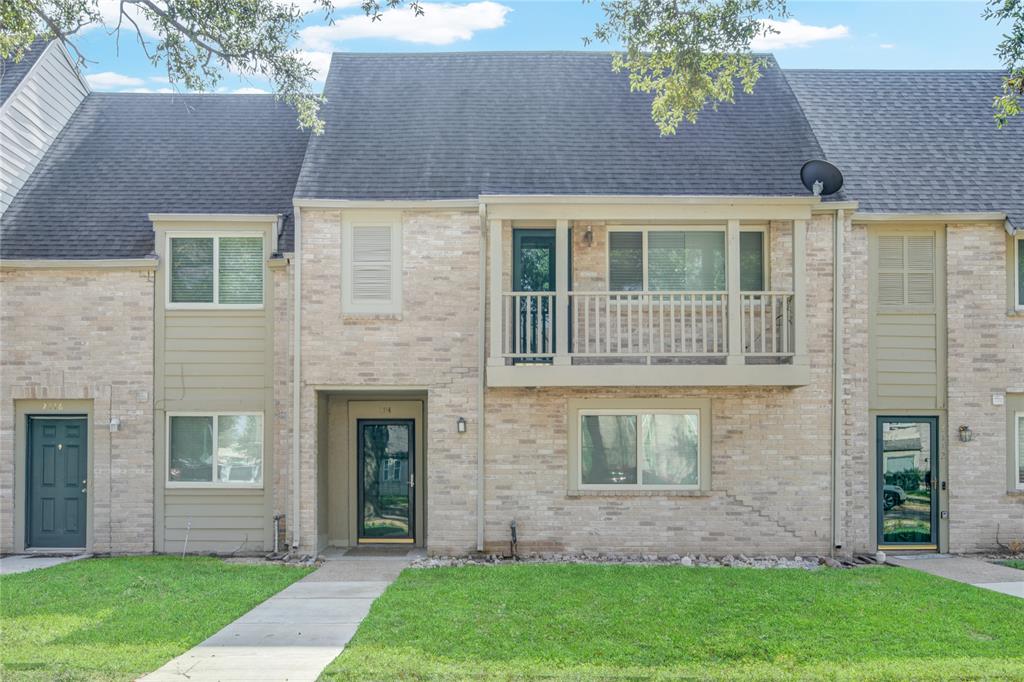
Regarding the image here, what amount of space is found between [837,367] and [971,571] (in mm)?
3164

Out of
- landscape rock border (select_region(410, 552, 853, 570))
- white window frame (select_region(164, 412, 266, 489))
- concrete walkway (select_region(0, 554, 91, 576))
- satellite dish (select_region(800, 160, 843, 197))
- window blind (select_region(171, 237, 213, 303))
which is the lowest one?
concrete walkway (select_region(0, 554, 91, 576))

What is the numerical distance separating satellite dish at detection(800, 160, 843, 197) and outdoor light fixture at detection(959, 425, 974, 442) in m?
4.01

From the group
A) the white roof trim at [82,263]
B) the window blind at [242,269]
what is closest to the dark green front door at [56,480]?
the white roof trim at [82,263]

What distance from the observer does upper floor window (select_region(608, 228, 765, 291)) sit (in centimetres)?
1266

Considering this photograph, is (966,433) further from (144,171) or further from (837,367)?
(144,171)

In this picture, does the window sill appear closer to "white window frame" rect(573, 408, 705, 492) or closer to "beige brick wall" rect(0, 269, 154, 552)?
"white window frame" rect(573, 408, 705, 492)

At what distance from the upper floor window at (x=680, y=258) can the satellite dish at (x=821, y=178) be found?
3.14 feet

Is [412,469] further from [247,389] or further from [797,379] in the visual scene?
[797,379]

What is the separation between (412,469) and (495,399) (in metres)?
2.20

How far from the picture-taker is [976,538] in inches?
506

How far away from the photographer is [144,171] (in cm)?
1466

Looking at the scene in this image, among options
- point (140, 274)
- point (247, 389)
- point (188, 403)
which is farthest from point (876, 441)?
point (140, 274)

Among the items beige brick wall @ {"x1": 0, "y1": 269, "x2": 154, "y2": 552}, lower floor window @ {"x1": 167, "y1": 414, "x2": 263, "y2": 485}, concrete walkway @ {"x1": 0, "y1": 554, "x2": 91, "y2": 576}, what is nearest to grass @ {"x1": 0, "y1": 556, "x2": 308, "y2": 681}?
concrete walkway @ {"x1": 0, "y1": 554, "x2": 91, "y2": 576}

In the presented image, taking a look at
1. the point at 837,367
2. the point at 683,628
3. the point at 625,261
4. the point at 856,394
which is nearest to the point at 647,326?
the point at 625,261
